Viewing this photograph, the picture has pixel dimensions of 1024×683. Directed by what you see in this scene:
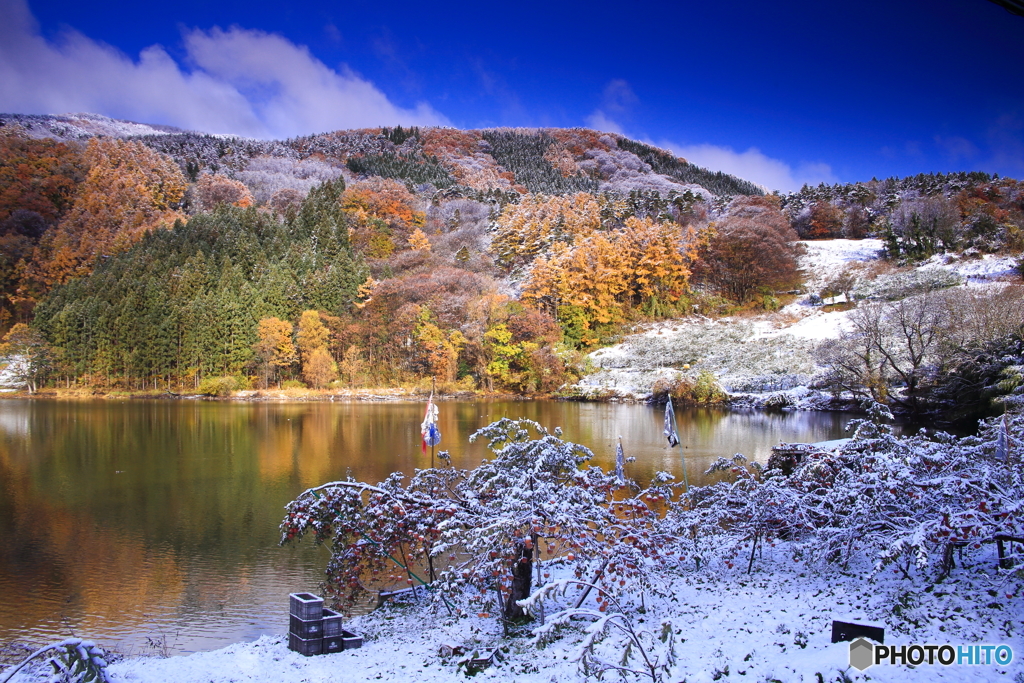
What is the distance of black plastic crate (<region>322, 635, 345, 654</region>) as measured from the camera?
17.6 ft

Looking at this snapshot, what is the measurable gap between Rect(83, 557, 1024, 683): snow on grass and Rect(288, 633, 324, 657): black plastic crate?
2.5 inches

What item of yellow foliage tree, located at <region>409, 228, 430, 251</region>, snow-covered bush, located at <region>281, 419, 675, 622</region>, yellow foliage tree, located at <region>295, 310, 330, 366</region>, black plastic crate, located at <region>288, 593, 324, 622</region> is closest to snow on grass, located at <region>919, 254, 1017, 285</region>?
snow-covered bush, located at <region>281, 419, 675, 622</region>

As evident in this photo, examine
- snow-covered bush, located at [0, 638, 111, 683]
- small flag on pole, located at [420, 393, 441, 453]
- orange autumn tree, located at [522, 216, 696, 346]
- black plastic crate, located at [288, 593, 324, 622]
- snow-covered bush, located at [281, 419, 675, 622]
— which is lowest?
black plastic crate, located at [288, 593, 324, 622]

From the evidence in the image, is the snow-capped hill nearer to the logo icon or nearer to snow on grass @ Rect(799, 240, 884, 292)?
snow on grass @ Rect(799, 240, 884, 292)

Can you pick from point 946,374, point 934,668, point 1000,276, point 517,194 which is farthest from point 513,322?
point 517,194

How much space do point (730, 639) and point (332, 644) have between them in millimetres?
3336

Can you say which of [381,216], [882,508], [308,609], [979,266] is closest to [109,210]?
[381,216]

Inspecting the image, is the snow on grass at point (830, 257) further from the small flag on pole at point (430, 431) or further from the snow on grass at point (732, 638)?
the snow on grass at point (732, 638)

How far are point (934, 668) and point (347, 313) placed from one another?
4057cm

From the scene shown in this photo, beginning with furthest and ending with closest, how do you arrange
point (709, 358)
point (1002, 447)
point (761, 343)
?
point (761, 343), point (709, 358), point (1002, 447)

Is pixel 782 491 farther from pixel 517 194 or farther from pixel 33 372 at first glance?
pixel 517 194

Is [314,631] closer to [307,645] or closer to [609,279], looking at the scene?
[307,645]

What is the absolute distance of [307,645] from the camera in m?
5.29

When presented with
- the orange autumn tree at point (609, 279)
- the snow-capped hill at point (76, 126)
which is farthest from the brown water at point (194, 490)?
the snow-capped hill at point (76, 126)
